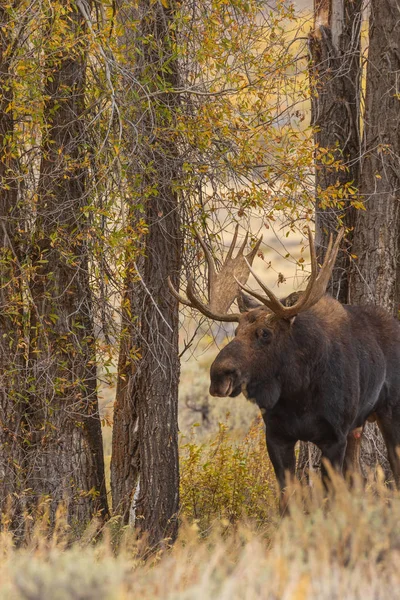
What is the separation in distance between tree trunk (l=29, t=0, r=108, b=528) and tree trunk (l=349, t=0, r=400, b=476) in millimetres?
3170

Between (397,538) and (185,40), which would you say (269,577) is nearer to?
(397,538)

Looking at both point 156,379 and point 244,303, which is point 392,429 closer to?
point 244,303

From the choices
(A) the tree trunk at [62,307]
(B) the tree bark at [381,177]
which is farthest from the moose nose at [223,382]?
(B) the tree bark at [381,177]

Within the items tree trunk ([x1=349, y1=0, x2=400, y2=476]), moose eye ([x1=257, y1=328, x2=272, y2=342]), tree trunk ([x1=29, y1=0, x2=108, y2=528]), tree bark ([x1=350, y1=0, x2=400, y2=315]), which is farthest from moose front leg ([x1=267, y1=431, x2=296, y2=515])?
tree bark ([x1=350, y1=0, x2=400, y2=315])

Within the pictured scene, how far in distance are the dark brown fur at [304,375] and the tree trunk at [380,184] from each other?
183cm

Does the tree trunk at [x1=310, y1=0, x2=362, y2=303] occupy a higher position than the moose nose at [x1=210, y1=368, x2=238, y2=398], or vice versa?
the tree trunk at [x1=310, y1=0, x2=362, y2=303]

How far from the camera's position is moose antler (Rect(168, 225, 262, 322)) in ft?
26.6

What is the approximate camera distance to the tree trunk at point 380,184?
33.2 feet

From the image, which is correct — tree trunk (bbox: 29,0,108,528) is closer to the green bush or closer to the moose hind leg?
the green bush

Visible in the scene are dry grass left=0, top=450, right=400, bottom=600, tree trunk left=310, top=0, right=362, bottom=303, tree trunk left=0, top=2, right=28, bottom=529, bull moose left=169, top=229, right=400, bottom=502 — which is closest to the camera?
dry grass left=0, top=450, right=400, bottom=600

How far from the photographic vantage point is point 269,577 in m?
3.62

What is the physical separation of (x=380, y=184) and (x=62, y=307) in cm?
381

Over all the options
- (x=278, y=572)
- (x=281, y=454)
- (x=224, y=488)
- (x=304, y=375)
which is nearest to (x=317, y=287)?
(x=304, y=375)

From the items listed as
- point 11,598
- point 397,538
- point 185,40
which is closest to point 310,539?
point 397,538
